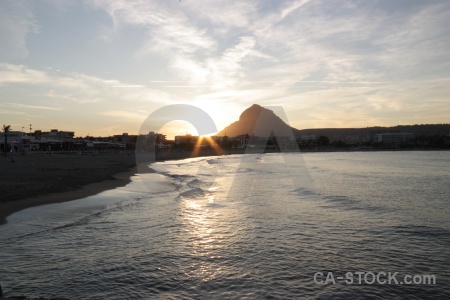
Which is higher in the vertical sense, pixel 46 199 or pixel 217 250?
pixel 46 199

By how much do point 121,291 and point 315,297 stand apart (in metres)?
5.32

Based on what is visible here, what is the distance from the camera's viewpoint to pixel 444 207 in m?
24.3

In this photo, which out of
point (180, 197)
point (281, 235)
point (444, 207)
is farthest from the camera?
point (180, 197)

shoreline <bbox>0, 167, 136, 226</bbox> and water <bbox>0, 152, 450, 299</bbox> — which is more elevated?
shoreline <bbox>0, 167, 136, 226</bbox>

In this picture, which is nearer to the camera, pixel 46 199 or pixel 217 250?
pixel 217 250

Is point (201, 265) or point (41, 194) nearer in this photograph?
point (201, 265)

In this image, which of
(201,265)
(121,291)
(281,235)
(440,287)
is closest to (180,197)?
(281,235)

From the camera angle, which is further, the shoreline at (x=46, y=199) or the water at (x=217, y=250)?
the shoreline at (x=46, y=199)

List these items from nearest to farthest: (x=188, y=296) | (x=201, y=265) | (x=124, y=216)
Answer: (x=188, y=296) < (x=201, y=265) < (x=124, y=216)

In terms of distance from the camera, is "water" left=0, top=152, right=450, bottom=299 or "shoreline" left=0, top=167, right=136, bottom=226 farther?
"shoreline" left=0, top=167, right=136, bottom=226

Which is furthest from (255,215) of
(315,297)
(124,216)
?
(315,297)

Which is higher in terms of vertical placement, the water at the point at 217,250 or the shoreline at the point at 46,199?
the shoreline at the point at 46,199

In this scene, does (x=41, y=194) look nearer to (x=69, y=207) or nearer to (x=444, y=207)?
(x=69, y=207)

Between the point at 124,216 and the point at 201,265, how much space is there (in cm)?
925
